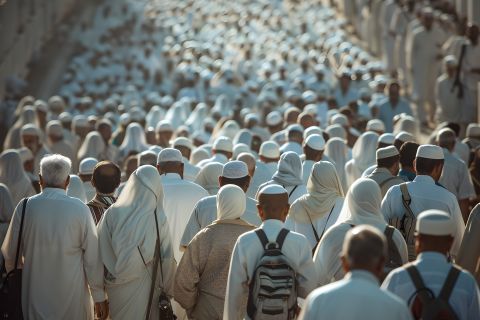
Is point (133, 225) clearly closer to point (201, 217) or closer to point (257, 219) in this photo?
point (201, 217)

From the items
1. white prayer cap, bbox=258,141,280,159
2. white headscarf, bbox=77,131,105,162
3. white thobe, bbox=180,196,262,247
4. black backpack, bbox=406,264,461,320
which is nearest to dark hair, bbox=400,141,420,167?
white thobe, bbox=180,196,262,247

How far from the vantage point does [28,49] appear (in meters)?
37.8

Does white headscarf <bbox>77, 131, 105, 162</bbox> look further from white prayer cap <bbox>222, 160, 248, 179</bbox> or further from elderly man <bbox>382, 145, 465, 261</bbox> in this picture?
elderly man <bbox>382, 145, 465, 261</bbox>

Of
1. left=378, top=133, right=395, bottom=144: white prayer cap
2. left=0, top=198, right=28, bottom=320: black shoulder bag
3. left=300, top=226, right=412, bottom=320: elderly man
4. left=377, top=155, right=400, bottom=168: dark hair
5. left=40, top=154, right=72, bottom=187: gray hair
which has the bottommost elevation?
left=0, top=198, right=28, bottom=320: black shoulder bag

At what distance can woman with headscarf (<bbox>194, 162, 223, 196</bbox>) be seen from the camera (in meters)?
11.1

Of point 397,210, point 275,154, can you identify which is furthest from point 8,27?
point 397,210

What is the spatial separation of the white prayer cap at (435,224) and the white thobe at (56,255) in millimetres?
2876

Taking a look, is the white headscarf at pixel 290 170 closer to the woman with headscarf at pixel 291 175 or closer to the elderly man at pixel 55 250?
the woman with headscarf at pixel 291 175

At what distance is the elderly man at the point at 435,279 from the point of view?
653 cm

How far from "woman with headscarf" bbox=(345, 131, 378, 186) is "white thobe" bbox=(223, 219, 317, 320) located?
17.5 ft

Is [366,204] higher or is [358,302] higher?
[366,204]

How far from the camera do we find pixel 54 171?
344 inches

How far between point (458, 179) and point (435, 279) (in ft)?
16.7

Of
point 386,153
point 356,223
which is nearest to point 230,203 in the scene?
point 356,223
